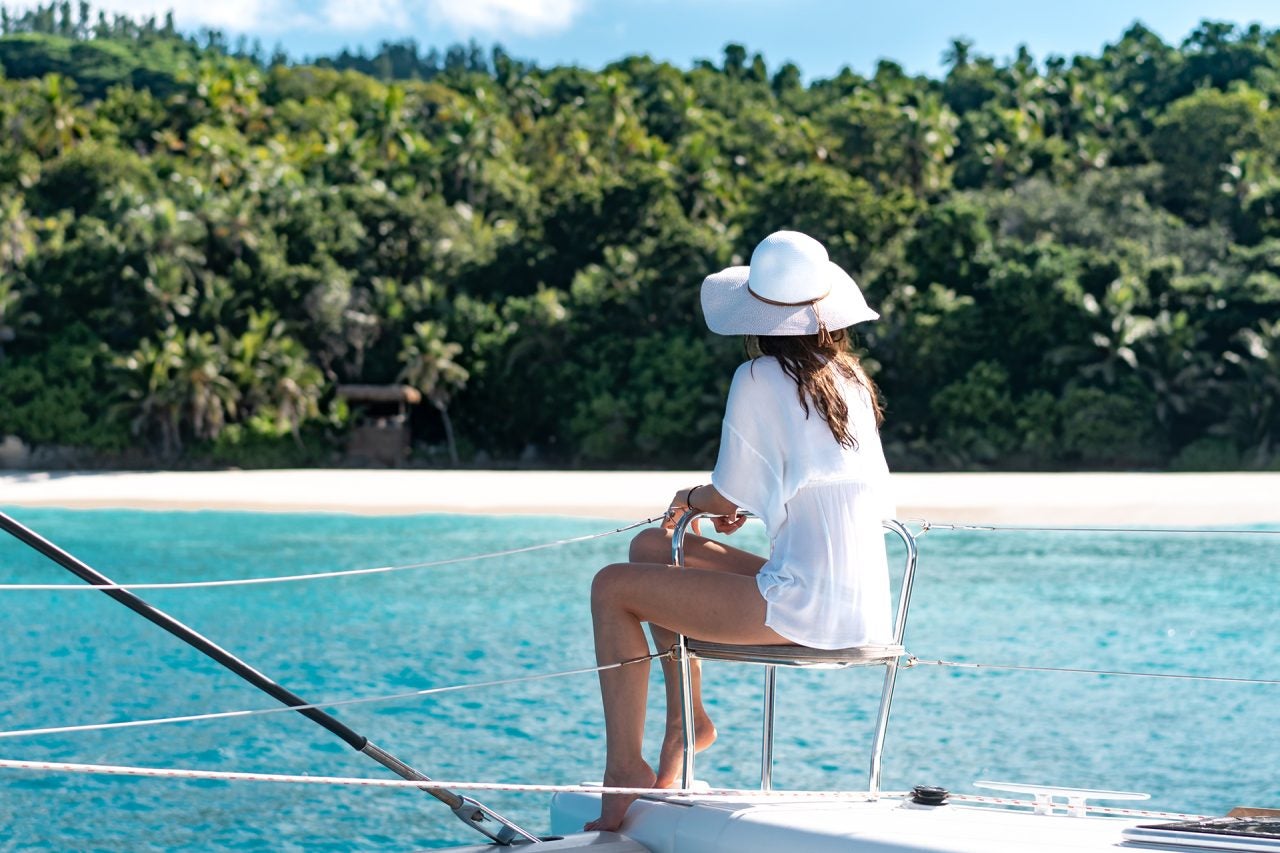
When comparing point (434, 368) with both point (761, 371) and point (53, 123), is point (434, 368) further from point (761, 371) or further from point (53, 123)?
point (761, 371)

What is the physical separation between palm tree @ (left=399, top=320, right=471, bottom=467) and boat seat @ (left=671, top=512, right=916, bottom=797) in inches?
1099

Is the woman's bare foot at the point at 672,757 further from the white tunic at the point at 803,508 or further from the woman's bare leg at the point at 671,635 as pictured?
the white tunic at the point at 803,508

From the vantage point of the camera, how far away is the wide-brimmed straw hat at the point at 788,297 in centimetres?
291

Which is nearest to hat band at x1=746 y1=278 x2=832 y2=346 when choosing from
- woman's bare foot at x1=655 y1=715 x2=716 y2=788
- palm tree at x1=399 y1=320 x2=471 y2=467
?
woman's bare foot at x1=655 y1=715 x2=716 y2=788

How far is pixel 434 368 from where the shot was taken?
30609 mm

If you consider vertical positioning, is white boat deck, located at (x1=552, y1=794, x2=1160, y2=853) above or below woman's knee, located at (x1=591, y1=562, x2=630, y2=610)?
below

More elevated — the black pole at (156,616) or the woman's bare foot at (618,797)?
the black pole at (156,616)

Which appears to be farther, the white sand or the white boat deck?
the white sand

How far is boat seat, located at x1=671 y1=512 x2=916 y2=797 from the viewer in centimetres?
282

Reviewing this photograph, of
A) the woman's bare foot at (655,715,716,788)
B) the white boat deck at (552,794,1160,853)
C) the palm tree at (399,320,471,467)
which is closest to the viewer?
the white boat deck at (552,794,1160,853)

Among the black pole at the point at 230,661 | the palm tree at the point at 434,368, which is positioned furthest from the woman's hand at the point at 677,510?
the palm tree at the point at 434,368

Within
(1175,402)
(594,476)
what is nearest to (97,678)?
(594,476)

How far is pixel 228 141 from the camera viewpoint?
129 feet

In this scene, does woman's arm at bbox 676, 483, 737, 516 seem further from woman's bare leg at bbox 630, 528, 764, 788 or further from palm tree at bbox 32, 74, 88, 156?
palm tree at bbox 32, 74, 88, 156
